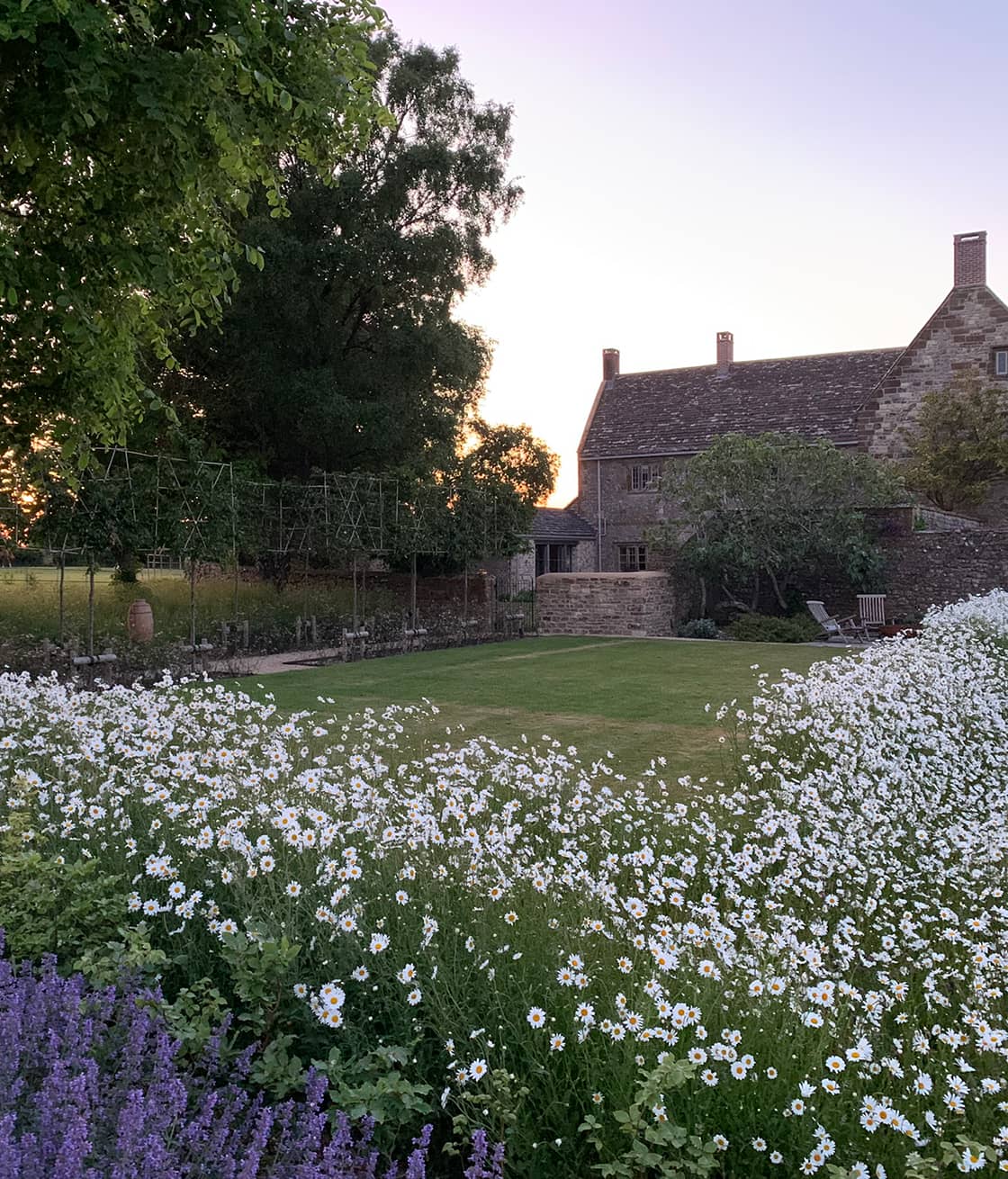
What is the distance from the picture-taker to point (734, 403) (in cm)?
3075

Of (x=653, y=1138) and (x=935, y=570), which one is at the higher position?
(x=935, y=570)

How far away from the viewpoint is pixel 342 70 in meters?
6.00

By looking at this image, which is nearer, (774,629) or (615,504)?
(774,629)

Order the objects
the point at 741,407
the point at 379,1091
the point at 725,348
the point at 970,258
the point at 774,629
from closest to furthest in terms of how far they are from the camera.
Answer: the point at 379,1091 → the point at 774,629 → the point at 970,258 → the point at 741,407 → the point at 725,348

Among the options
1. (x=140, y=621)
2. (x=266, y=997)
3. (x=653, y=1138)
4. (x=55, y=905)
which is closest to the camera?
(x=653, y=1138)

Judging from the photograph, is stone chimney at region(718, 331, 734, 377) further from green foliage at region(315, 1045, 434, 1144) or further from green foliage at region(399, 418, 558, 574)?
green foliage at region(315, 1045, 434, 1144)

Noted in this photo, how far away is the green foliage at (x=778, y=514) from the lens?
21.5 metres

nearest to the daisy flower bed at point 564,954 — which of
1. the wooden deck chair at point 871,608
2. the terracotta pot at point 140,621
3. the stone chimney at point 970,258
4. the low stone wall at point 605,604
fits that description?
the terracotta pot at point 140,621

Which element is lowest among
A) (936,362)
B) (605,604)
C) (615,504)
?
(605,604)

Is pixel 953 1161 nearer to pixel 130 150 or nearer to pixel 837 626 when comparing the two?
pixel 130 150

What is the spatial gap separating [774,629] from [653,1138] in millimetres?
19024

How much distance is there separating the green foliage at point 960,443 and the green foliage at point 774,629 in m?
7.50

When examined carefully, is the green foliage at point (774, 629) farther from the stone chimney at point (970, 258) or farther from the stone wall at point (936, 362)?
the stone chimney at point (970, 258)

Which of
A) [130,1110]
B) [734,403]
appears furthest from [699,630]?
[130,1110]
